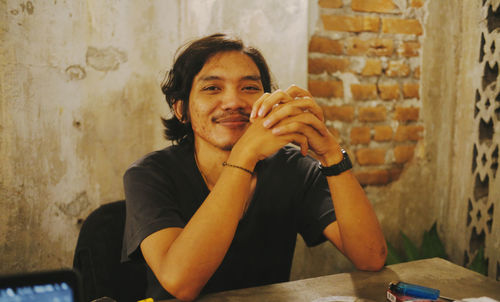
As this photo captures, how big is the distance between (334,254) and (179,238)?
150 centimetres

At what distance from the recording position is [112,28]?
1.73m

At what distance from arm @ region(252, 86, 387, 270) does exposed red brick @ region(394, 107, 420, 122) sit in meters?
1.28

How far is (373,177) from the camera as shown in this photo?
7.11 ft

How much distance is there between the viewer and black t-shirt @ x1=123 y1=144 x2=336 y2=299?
3.63 ft

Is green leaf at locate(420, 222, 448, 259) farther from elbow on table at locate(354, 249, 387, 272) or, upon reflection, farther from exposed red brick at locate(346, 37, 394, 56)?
elbow on table at locate(354, 249, 387, 272)

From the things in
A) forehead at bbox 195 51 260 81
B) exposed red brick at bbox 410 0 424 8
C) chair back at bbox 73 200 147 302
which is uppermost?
exposed red brick at bbox 410 0 424 8

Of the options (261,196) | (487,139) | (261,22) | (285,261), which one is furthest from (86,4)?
(487,139)

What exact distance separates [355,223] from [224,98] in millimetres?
624

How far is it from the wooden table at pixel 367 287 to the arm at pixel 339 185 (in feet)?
0.27

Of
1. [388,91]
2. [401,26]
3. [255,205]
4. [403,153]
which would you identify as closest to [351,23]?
[401,26]

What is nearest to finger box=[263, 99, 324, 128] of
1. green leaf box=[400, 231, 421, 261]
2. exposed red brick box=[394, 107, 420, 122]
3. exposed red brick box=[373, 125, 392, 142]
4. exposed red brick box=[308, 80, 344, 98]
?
exposed red brick box=[308, 80, 344, 98]

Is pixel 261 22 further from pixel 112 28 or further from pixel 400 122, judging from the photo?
pixel 400 122

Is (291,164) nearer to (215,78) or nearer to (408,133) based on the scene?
(215,78)

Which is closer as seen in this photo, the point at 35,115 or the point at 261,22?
the point at 35,115
